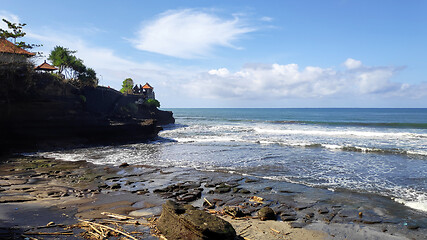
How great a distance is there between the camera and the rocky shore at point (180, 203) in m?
7.13

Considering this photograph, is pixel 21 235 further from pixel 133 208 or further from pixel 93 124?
pixel 93 124

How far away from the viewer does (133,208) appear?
893 cm

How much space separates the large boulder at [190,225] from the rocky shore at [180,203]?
28 cm

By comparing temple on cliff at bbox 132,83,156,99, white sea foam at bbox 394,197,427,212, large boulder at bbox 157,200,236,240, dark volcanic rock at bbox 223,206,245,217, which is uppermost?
temple on cliff at bbox 132,83,156,99

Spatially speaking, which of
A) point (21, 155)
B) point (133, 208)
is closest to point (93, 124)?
point (21, 155)

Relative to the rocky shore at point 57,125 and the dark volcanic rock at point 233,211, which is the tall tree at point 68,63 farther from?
the dark volcanic rock at point 233,211

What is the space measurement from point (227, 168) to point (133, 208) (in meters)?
7.51

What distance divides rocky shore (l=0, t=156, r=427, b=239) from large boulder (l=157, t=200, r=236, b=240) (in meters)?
0.28

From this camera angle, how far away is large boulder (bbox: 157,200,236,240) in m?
5.65

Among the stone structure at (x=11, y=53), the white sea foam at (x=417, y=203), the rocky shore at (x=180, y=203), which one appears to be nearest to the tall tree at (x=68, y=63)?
the stone structure at (x=11, y=53)

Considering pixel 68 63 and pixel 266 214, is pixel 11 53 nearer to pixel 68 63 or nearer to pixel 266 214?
pixel 68 63

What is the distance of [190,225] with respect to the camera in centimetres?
589

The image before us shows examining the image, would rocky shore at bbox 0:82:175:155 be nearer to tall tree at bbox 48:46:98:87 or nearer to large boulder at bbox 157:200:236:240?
tall tree at bbox 48:46:98:87

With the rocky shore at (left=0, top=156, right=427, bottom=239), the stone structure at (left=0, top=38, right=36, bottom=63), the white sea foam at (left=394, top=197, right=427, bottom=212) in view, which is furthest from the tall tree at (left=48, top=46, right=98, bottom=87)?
the white sea foam at (left=394, top=197, right=427, bottom=212)
